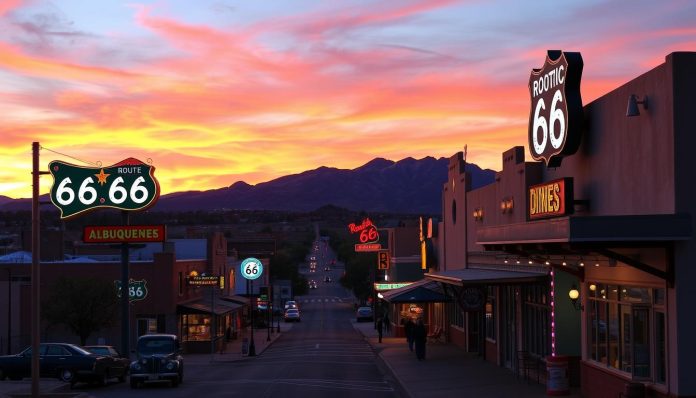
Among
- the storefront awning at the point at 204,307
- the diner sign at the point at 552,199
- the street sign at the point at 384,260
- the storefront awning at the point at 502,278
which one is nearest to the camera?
the diner sign at the point at 552,199

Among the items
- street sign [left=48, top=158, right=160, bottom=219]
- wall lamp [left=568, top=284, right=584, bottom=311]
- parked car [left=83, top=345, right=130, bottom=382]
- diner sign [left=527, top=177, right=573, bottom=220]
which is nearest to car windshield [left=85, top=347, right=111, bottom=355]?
parked car [left=83, top=345, right=130, bottom=382]

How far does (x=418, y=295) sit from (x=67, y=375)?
Result: 19.0m

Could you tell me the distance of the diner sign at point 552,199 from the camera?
2467 cm

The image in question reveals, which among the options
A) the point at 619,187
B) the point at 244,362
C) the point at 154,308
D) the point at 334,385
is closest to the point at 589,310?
the point at 619,187

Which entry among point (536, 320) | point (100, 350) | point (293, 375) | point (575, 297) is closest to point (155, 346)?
point (100, 350)

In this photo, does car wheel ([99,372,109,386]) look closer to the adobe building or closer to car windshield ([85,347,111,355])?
car windshield ([85,347,111,355])

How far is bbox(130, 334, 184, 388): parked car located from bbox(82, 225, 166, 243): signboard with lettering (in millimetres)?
9069

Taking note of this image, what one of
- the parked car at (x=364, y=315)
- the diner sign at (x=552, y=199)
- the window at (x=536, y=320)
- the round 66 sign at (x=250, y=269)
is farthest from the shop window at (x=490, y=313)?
the parked car at (x=364, y=315)

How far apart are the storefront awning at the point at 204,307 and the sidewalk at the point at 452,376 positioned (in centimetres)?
1229

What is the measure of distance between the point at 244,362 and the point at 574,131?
2975 centimetres

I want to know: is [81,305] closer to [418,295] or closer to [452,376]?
[418,295]

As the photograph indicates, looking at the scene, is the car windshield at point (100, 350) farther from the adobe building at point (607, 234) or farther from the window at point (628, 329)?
the window at point (628, 329)

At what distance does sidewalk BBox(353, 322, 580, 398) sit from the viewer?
2928cm

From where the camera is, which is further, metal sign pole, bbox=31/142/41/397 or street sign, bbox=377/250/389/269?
street sign, bbox=377/250/389/269
